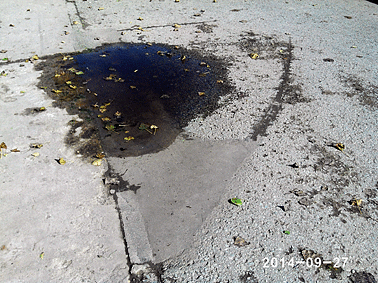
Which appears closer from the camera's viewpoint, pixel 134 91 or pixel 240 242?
pixel 240 242

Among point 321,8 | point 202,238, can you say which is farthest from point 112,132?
point 321,8

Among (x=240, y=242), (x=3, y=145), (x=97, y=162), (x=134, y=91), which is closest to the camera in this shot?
(x=240, y=242)

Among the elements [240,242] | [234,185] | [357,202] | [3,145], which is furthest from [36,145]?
[357,202]

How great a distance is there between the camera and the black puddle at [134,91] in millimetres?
3756

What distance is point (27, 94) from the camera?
4.46 m

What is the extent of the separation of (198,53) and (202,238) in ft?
13.1

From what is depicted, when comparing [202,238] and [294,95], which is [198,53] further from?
[202,238]

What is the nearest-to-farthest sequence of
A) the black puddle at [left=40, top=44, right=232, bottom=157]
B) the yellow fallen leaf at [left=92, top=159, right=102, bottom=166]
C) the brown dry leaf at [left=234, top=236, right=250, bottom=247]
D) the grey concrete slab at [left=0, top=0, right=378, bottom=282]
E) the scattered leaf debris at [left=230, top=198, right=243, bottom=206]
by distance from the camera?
the grey concrete slab at [left=0, top=0, right=378, bottom=282]
the brown dry leaf at [left=234, top=236, right=250, bottom=247]
the scattered leaf debris at [left=230, top=198, right=243, bottom=206]
the yellow fallen leaf at [left=92, top=159, right=102, bottom=166]
the black puddle at [left=40, top=44, right=232, bottom=157]

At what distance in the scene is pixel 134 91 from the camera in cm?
459

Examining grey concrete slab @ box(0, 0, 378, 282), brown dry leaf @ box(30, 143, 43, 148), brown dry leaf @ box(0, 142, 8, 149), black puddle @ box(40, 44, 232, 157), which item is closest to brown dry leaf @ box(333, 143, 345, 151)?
grey concrete slab @ box(0, 0, 378, 282)

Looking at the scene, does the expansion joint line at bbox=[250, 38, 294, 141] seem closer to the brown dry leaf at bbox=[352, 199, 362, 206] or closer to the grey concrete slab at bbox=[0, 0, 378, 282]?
the grey concrete slab at bbox=[0, 0, 378, 282]

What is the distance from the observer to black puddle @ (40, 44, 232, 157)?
12.3ft

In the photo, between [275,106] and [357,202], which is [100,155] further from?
[357,202]

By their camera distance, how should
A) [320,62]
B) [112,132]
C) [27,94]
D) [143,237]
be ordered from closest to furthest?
[143,237] → [112,132] → [27,94] → [320,62]
